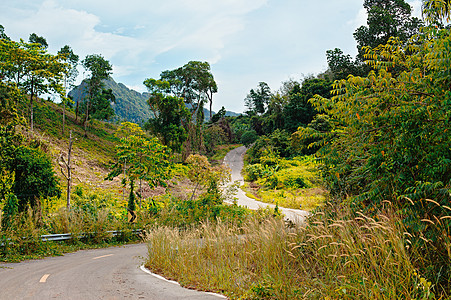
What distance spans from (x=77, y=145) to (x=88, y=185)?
1336cm

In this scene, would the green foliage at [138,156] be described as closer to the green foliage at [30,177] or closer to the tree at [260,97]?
the green foliage at [30,177]

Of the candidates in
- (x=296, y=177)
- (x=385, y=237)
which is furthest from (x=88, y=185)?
(x=385, y=237)

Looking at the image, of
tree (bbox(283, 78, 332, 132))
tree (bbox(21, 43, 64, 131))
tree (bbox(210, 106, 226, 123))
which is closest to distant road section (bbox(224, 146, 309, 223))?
tree (bbox(283, 78, 332, 132))

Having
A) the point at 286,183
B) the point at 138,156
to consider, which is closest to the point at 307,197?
the point at 286,183

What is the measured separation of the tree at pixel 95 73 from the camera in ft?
158

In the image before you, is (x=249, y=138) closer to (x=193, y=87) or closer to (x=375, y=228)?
(x=193, y=87)

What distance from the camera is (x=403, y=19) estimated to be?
45.1 meters

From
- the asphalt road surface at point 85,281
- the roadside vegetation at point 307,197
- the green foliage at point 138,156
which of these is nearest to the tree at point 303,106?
the roadside vegetation at point 307,197

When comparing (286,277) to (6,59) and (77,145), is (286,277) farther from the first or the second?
(77,145)

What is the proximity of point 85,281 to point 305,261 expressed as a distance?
528cm

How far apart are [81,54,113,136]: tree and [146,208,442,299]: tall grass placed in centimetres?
4360

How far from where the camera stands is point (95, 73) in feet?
162

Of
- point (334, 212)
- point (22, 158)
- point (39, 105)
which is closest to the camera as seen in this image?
point (334, 212)

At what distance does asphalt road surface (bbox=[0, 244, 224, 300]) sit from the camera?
6.66 m
